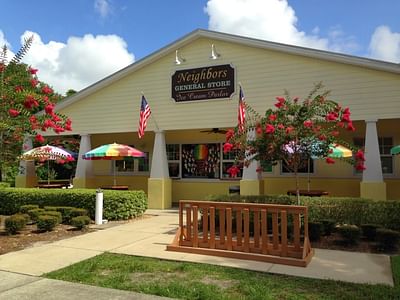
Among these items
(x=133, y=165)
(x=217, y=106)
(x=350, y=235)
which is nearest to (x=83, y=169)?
(x=133, y=165)

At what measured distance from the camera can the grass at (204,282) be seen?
193 inches

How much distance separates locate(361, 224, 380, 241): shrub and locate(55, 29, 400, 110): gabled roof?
551 centimetres

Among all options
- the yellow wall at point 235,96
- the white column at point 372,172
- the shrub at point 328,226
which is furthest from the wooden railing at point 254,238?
the yellow wall at point 235,96

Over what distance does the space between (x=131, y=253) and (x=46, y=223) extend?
337 cm

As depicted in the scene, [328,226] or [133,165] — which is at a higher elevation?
[133,165]

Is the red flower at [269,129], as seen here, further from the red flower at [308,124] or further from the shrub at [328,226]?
the shrub at [328,226]

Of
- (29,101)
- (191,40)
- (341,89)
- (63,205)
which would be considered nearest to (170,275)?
(29,101)

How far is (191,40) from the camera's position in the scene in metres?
14.5

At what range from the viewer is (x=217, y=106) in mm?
13945

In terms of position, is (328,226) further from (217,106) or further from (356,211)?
(217,106)

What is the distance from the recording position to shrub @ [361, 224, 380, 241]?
7.97 meters

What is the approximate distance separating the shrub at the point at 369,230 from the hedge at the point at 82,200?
261 inches

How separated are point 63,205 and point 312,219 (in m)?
7.47

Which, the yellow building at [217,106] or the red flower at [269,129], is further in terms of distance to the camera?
the yellow building at [217,106]
